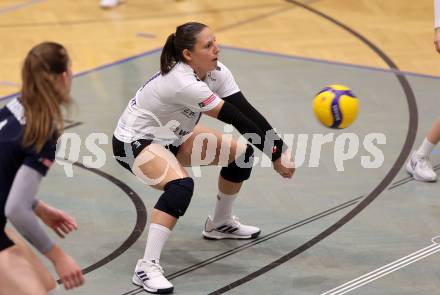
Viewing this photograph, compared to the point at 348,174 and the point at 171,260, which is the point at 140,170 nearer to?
the point at 171,260

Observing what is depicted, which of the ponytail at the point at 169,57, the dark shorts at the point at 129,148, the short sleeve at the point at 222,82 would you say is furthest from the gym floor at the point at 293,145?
the ponytail at the point at 169,57

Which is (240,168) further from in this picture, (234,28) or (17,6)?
(17,6)

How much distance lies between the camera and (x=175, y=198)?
543cm

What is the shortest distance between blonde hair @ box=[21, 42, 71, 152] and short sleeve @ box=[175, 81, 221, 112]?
Result: 5.12ft

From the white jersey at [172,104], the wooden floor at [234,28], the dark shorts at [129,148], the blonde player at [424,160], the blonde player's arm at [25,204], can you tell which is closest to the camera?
the blonde player's arm at [25,204]

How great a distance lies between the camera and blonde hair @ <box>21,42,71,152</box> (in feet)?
12.8

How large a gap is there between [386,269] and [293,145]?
217cm

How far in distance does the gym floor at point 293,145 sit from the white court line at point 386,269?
12 millimetres

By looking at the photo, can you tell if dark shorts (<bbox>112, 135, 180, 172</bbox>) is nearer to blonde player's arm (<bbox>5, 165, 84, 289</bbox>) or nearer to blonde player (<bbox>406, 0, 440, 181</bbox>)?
blonde player's arm (<bbox>5, 165, 84, 289</bbox>)

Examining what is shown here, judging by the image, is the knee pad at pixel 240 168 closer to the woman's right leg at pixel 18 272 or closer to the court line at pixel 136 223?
the court line at pixel 136 223

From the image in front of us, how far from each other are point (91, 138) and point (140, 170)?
2190 mm

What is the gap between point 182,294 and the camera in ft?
17.7

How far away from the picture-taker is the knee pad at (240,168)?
234 inches

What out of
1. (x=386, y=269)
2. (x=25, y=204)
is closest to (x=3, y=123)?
(x=25, y=204)
